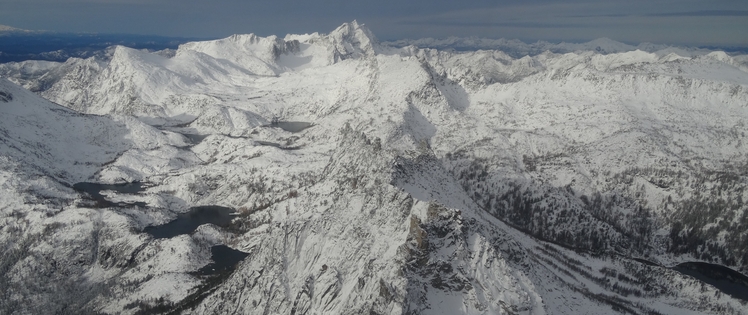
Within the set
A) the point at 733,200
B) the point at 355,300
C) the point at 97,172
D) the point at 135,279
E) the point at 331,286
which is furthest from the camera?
the point at 97,172

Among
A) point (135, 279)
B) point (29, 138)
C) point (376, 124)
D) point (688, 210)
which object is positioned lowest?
point (135, 279)

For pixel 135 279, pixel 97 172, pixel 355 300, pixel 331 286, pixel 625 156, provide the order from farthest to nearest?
1. pixel 97 172
2. pixel 625 156
3. pixel 135 279
4. pixel 331 286
5. pixel 355 300

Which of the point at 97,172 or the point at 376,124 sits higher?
the point at 376,124

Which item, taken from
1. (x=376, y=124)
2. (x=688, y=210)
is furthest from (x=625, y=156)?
(x=376, y=124)

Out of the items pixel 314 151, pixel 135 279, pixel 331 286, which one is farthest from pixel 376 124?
pixel 331 286

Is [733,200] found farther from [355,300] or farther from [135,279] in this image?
[135,279]

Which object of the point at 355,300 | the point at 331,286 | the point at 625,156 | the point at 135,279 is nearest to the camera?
the point at 355,300

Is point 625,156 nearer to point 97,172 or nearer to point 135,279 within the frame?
point 135,279

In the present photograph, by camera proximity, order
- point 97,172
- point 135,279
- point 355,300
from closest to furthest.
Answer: point 355,300
point 135,279
point 97,172

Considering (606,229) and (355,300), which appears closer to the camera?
(355,300)
